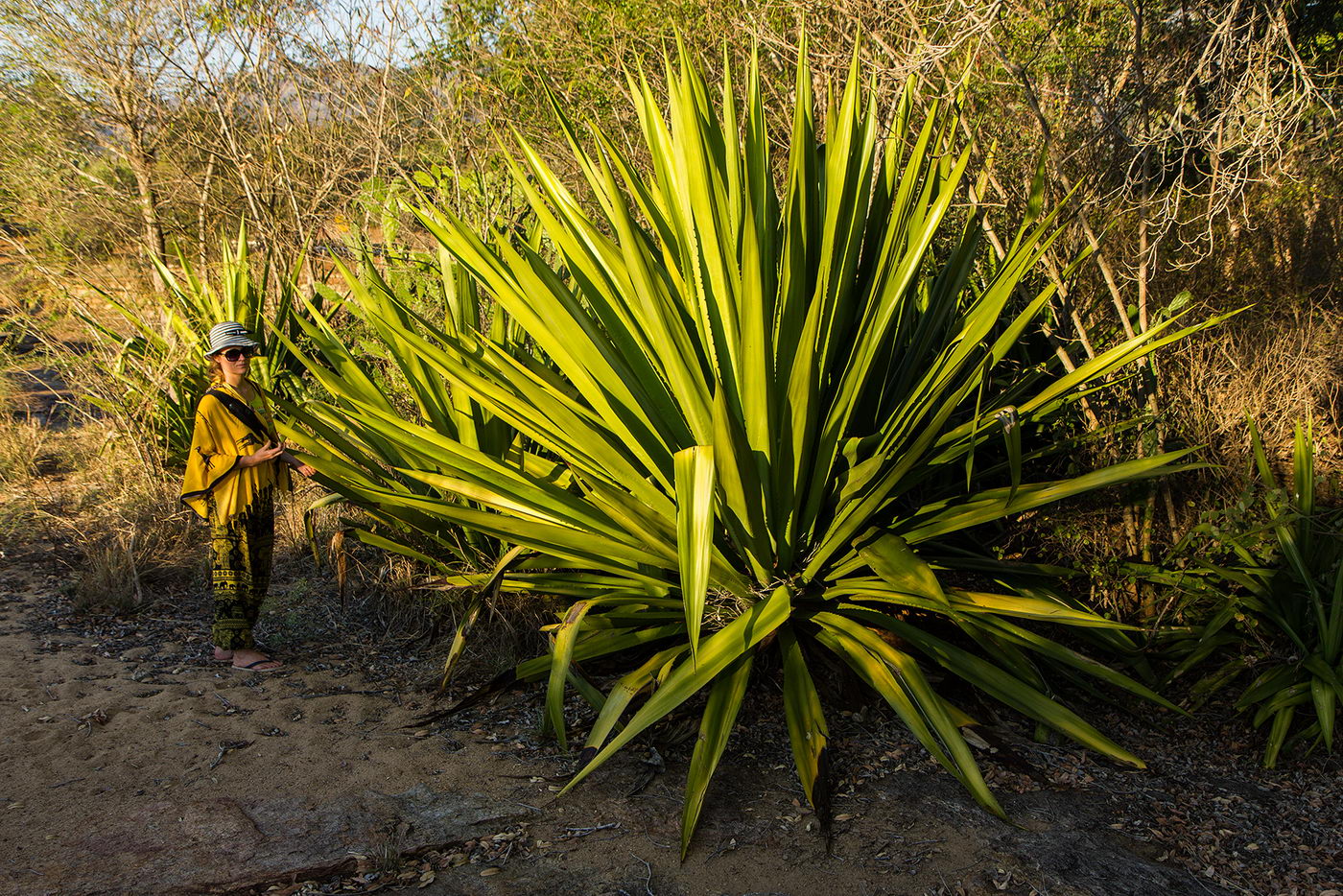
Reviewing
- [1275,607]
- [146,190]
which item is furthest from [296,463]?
[146,190]

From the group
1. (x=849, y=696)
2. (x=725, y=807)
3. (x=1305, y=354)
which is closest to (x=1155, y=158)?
(x=1305, y=354)

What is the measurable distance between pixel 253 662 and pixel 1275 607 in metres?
3.86

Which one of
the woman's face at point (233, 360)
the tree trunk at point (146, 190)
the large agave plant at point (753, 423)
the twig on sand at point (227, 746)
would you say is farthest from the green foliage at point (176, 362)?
the large agave plant at point (753, 423)

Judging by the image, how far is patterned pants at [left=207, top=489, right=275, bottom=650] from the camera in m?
3.80

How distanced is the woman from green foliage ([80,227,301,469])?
1.89 meters

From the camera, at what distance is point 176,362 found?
18.9 feet

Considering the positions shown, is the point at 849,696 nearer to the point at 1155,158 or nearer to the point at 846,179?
the point at 846,179

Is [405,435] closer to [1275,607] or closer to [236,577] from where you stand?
[236,577]

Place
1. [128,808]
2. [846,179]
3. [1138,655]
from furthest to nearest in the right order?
[1138,655]
[846,179]
[128,808]

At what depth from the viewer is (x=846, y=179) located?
300 centimetres

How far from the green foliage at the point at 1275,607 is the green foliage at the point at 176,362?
4813 millimetres

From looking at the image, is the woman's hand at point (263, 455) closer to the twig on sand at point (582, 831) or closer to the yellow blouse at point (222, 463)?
the yellow blouse at point (222, 463)

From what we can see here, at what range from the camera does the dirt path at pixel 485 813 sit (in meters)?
2.40

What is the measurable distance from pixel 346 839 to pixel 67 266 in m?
5.86
